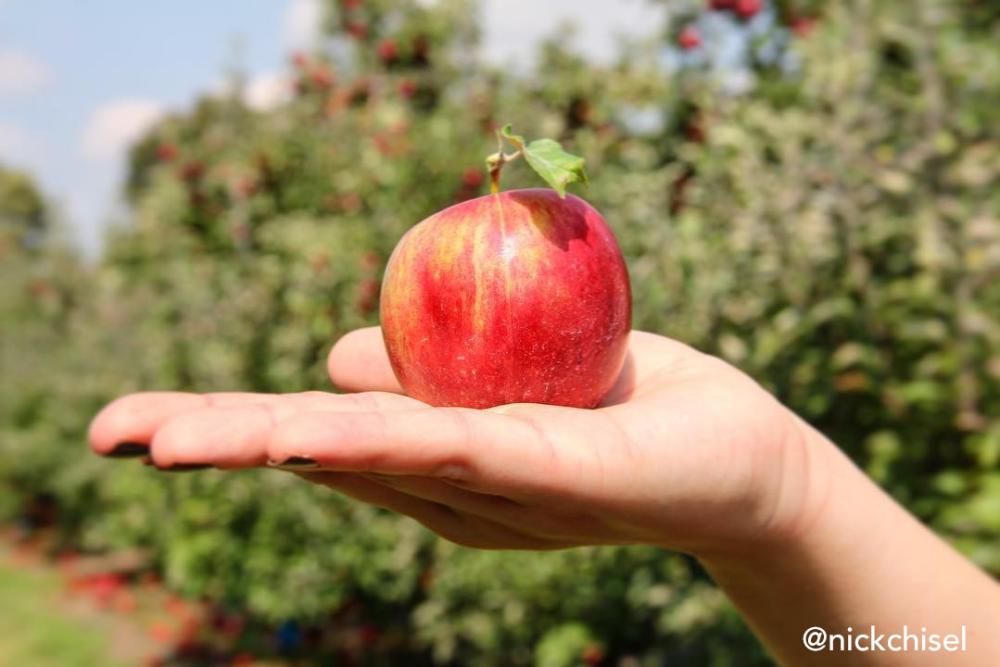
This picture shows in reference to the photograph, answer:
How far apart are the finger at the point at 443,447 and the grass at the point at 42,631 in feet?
19.9

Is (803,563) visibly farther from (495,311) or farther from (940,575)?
(495,311)

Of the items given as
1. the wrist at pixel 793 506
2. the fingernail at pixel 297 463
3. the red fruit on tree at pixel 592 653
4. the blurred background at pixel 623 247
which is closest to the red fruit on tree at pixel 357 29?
the blurred background at pixel 623 247

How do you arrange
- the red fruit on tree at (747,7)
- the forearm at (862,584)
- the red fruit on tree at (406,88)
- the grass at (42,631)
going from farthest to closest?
the grass at (42,631) → the red fruit on tree at (406,88) → the red fruit on tree at (747,7) → the forearm at (862,584)

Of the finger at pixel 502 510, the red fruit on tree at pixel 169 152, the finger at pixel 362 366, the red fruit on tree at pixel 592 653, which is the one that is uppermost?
the finger at pixel 502 510

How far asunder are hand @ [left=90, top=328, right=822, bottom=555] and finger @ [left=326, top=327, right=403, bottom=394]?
1.50ft

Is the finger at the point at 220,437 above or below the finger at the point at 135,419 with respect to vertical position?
above

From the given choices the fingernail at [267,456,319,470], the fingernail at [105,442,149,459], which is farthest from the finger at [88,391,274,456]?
the fingernail at [267,456,319,470]

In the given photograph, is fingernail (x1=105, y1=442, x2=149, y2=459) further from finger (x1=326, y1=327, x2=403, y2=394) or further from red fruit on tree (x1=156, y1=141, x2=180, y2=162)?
red fruit on tree (x1=156, y1=141, x2=180, y2=162)

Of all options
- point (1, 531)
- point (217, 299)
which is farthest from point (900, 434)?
point (1, 531)

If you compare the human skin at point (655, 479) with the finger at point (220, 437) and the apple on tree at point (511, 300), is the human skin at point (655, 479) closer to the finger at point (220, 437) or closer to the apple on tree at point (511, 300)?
the finger at point (220, 437)

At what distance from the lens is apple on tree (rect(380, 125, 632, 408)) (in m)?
1.50

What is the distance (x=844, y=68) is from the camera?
2.72 meters

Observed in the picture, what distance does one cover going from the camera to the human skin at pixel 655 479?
3.49 ft

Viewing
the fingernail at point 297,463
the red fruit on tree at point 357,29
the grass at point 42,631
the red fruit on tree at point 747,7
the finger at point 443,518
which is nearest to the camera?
the fingernail at point 297,463
